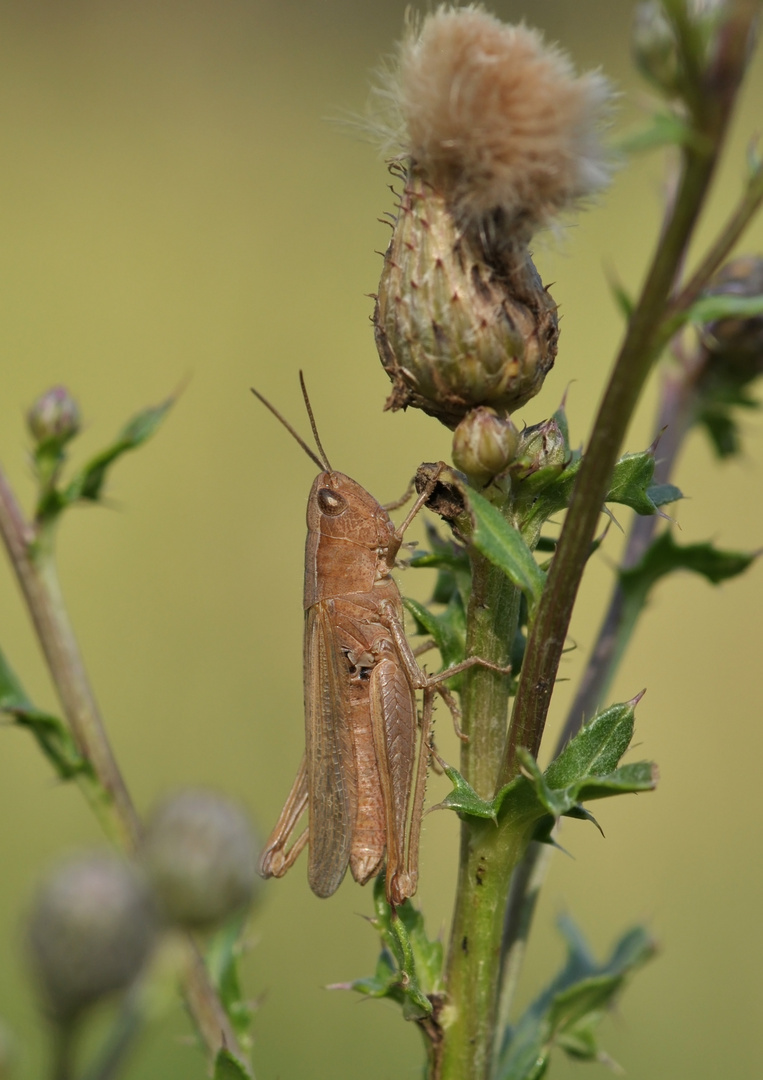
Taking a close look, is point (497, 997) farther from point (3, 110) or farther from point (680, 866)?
point (3, 110)

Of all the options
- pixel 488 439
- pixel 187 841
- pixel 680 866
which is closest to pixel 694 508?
pixel 680 866

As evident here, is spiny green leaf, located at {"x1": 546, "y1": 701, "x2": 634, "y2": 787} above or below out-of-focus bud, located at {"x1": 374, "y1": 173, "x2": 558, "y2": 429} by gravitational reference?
below

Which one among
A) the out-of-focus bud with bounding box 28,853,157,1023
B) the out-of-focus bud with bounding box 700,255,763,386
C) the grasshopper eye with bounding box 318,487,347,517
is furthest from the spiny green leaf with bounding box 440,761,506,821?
the out-of-focus bud with bounding box 700,255,763,386

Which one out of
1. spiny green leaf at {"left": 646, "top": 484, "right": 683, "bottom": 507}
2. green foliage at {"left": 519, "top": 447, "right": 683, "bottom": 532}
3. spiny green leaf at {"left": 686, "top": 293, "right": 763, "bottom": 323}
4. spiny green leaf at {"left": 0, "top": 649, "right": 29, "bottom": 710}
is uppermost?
spiny green leaf at {"left": 686, "top": 293, "right": 763, "bottom": 323}

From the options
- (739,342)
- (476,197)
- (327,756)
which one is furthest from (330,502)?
(476,197)

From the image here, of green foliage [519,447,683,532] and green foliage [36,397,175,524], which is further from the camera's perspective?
green foliage [36,397,175,524]

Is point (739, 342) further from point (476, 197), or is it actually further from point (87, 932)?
point (87, 932)

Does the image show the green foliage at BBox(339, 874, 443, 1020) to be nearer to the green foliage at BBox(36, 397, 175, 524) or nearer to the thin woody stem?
the thin woody stem

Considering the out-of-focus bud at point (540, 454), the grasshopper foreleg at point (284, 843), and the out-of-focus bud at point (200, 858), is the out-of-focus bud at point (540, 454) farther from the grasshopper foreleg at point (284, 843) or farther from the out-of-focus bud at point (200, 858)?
the grasshopper foreleg at point (284, 843)
